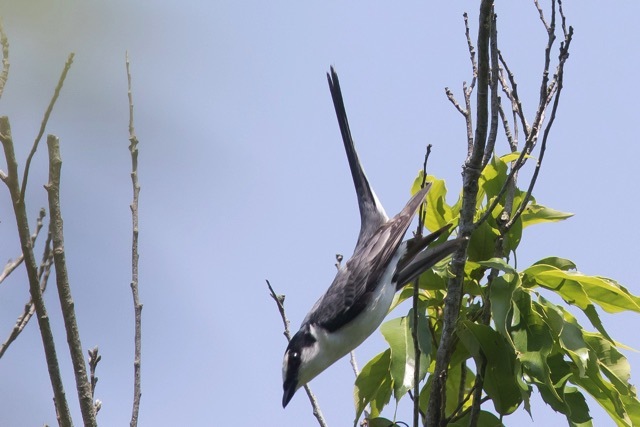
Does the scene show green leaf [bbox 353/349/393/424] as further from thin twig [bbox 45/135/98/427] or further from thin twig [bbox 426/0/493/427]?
thin twig [bbox 45/135/98/427]

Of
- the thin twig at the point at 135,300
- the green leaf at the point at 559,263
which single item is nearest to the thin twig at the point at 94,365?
the thin twig at the point at 135,300

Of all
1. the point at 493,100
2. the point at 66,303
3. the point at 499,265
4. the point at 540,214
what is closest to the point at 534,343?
the point at 499,265

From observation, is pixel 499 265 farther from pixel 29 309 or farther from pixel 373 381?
pixel 29 309

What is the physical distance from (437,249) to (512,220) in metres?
0.35

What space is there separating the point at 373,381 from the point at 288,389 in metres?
0.56

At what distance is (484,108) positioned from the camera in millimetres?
2906

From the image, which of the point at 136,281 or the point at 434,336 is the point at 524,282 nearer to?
the point at 434,336

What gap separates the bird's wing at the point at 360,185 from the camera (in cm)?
439

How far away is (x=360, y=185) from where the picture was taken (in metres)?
4.52

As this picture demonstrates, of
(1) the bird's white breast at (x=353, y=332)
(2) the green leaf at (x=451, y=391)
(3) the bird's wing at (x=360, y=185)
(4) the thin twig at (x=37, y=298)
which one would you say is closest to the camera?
(4) the thin twig at (x=37, y=298)

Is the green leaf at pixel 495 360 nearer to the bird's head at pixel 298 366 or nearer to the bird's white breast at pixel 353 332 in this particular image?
the bird's white breast at pixel 353 332

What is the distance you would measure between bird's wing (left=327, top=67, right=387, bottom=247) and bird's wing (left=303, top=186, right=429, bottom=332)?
8.7 inches

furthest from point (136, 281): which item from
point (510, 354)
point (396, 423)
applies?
point (510, 354)

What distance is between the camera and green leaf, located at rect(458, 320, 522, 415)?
2.89 meters
